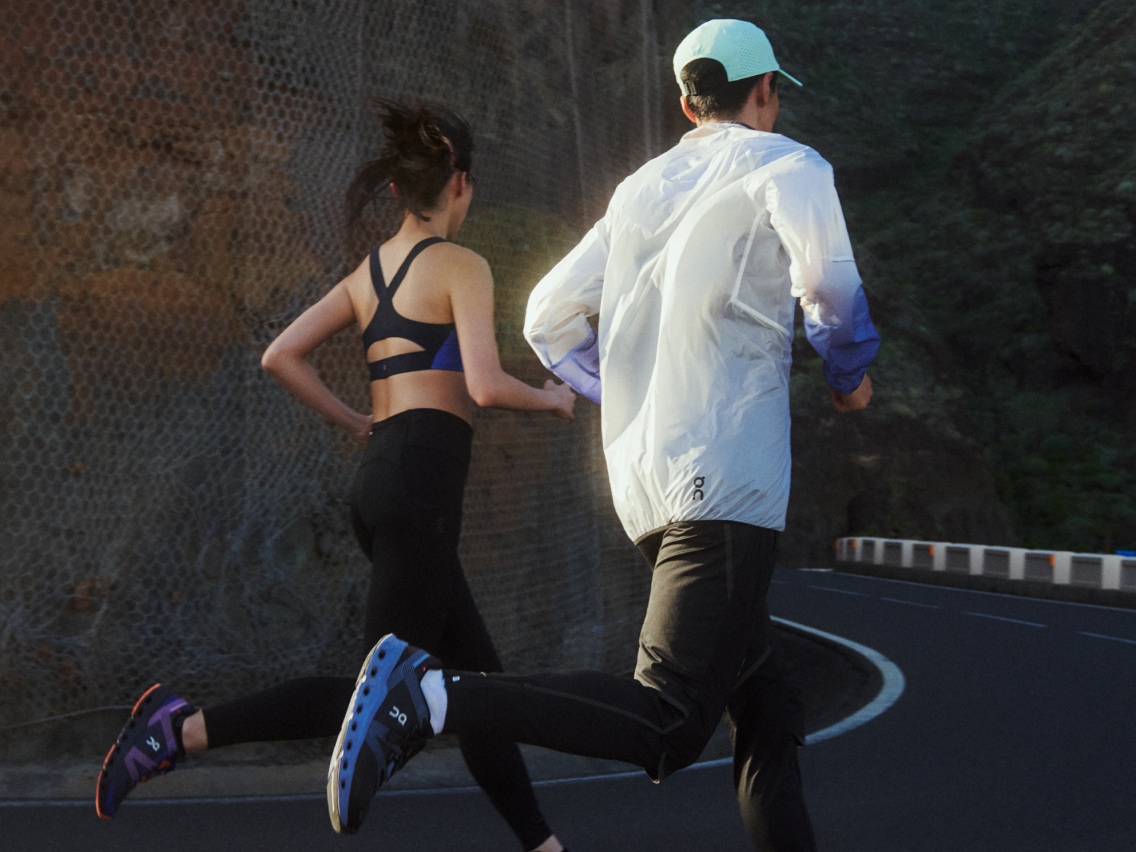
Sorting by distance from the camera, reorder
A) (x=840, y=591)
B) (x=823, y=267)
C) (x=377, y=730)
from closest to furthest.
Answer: (x=377, y=730) < (x=823, y=267) < (x=840, y=591)

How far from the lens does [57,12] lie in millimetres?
6457

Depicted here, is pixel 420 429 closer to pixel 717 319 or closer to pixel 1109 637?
pixel 717 319

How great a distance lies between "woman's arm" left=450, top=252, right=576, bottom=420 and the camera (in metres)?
3.69

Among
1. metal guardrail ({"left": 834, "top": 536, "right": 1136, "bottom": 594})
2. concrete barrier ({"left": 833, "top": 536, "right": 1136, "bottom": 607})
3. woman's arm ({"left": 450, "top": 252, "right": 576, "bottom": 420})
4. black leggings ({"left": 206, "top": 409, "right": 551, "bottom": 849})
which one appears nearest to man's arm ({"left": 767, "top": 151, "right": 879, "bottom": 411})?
woman's arm ({"left": 450, "top": 252, "right": 576, "bottom": 420})

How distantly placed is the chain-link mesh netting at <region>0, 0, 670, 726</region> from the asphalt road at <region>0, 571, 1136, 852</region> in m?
1.14

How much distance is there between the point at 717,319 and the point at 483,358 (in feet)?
2.55

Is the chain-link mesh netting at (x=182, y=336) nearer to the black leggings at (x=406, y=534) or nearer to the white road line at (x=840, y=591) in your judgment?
the black leggings at (x=406, y=534)

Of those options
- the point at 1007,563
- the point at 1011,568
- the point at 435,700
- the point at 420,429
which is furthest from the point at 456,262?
the point at 1007,563

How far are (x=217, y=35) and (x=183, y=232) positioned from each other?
2.99 ft

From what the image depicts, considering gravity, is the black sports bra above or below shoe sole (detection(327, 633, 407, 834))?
above

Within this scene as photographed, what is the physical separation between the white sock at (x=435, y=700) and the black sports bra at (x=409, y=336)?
3.56 ft

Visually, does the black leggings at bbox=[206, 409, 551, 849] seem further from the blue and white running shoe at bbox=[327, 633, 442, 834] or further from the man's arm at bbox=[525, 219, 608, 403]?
the blue and white running shoe at bbox=[327, 633, 442, 834]

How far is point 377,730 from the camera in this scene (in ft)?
9.45

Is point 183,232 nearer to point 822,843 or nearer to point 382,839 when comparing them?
point 382,839
